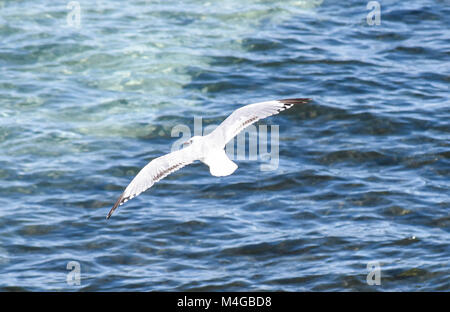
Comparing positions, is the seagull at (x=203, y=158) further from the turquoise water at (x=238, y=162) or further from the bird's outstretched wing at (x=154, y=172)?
the turquoise water at (x=238, y=162)

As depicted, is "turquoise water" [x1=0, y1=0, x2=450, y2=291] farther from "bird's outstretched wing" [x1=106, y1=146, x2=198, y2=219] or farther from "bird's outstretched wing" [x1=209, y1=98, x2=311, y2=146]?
"bird's outstretched wing" [x1=209, y1=98, x2=311, y2=146]

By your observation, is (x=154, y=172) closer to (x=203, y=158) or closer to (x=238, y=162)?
(x=203, y=158)

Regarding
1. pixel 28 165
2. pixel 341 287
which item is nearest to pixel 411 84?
pixel 341 287

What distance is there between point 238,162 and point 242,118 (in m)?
3.63

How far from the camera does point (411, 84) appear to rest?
1616cm

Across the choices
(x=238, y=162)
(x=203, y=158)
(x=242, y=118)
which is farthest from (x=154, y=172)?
(x=238, y=162)

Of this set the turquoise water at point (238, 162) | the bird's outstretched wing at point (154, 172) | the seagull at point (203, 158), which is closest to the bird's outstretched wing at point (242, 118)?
the seagull at point (203, 158)

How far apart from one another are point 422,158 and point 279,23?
21.0 feet

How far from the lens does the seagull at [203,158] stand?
9688mm

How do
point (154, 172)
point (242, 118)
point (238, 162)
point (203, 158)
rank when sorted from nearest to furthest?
point (154, 172) < point (203, 158) < point (242, 118) < point (238, 162)

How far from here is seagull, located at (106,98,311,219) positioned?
31.8 feet

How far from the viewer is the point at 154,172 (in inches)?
387

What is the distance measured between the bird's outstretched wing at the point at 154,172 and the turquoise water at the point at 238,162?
1.88 m

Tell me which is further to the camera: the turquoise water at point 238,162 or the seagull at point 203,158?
the turquoise water at point 238,162
